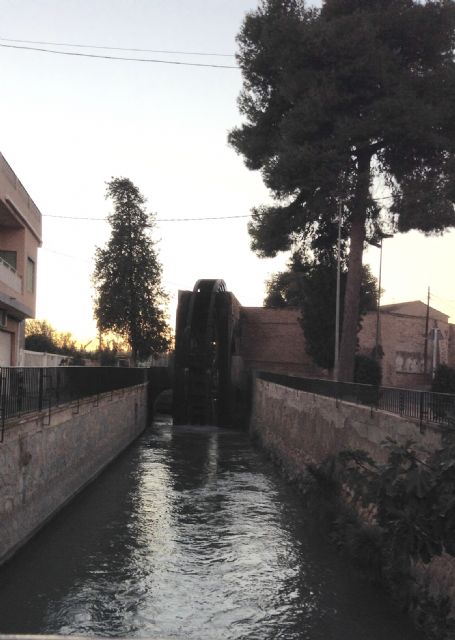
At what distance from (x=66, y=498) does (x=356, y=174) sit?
658 inches

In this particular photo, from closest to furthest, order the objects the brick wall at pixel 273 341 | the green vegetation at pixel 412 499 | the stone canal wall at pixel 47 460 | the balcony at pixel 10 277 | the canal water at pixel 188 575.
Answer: the green vegetation at pixel 412 499, the canal water at pixel 188 575, the stone canal wall at pixel 47 460, the balcony at pixel 10 277, the brick wall at pixel 273 341

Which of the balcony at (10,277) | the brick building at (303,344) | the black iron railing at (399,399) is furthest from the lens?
the brick building at (303,344)

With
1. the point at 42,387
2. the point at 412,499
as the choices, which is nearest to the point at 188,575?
the point at 42,387

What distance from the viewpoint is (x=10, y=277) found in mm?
22156

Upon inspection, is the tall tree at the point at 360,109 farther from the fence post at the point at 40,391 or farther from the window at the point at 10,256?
the fence post at the point at 40,391

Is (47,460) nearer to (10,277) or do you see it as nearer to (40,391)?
(40,391)

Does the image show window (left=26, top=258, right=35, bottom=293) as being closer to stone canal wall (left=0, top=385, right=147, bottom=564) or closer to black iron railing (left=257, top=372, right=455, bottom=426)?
stone canal wall (left=0, top=385, right=147, bottom=564)

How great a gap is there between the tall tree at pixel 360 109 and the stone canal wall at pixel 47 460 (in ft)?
35.9

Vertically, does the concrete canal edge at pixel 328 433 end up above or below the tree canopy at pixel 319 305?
below

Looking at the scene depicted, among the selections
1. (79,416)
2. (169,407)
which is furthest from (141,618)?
(169,407)

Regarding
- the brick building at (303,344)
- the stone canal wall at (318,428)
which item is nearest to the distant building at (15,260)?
the stone canal wall at (318,428)

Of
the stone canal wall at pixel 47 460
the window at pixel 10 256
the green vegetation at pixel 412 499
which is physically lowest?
the stone canal wall at pixel 47 460

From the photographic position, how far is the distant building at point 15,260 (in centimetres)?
2119

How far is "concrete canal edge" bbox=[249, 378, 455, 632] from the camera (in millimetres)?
8344
